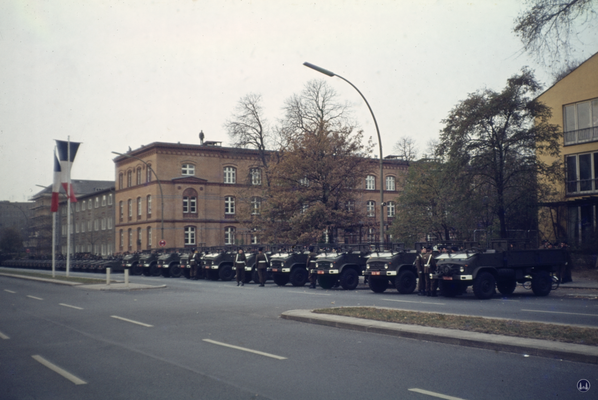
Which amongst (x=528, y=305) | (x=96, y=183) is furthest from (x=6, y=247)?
(x=528, y=305)

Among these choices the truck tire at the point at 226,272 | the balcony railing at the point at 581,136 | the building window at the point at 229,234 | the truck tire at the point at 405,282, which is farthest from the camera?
the building window at the point at 229,234

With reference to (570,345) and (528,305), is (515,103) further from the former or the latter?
(570,345)

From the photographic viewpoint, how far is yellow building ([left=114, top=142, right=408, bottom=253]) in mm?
62719

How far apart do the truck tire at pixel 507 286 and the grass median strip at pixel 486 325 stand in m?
8.03

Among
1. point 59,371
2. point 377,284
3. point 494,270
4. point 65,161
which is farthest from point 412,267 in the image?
point 65,161

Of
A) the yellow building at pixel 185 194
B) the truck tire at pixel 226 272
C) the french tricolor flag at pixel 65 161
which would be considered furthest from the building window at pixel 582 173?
the french tricolor flag at pixel 65 161

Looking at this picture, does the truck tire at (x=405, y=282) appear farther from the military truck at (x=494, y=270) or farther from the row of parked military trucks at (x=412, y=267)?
the military truck at (x=494, y=270)

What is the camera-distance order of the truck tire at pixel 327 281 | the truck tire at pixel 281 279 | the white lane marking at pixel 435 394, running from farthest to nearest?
the truck tire at pixel 281 279 < the truck tire at pixel 327 281 < the white lane marking at pixel 435 394

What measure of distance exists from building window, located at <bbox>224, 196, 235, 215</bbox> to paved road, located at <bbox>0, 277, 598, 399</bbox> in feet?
173

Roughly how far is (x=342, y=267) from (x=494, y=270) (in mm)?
6856

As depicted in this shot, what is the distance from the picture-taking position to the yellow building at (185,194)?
62719 mm

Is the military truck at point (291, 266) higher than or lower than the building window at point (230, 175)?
lower

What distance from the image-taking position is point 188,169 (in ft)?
212

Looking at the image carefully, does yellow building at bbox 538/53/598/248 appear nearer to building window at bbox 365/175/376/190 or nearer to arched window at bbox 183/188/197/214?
arched window at bbox 183/188/197/214
